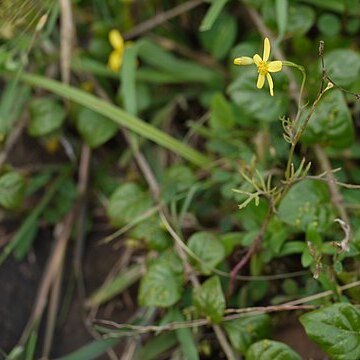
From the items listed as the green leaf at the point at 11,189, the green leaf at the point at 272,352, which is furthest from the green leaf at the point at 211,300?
the green leaf at the point at 11,189

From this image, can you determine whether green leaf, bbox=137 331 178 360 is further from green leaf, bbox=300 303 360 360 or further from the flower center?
the flower center

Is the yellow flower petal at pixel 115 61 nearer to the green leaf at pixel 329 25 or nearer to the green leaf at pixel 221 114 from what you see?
the green leaf at pixel 221 114

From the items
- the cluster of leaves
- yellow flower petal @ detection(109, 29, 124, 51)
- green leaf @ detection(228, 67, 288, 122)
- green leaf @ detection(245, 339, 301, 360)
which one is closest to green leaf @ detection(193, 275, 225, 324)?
the cluster of leaves

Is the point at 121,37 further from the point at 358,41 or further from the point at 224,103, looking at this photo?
the point at 358,41

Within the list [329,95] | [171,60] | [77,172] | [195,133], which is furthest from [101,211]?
[329,95]

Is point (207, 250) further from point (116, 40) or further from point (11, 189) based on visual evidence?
point (116, 40)
